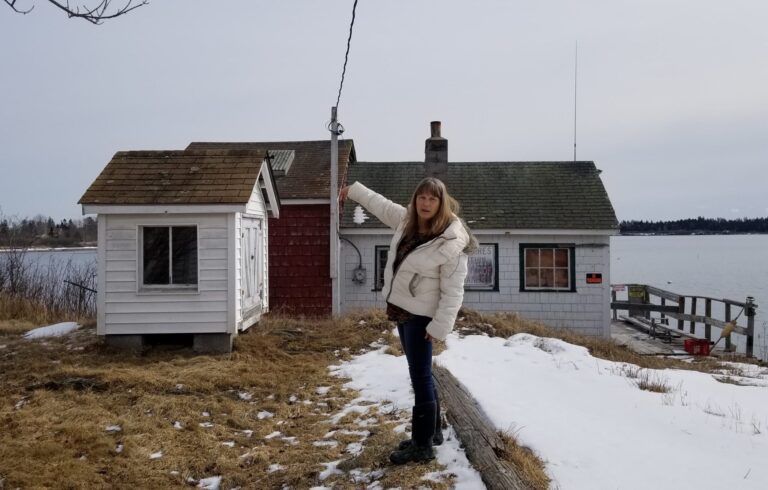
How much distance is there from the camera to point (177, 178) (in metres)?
9.02

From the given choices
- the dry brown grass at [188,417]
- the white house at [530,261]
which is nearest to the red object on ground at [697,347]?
the white house at [530,261]

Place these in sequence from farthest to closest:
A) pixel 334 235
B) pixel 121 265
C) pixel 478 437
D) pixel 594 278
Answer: pixel 594 278 < pixel 334 235 < pixel 121 265 < pixel 478 437

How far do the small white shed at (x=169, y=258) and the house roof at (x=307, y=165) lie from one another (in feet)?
19.1

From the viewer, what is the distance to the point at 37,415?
5703 millimetres

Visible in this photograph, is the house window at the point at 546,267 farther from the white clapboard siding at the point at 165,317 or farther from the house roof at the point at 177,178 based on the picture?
the white clapboard siding at the point at 165,317

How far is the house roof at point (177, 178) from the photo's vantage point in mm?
8578

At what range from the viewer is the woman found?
369 cm

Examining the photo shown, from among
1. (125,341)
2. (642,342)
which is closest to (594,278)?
(642,342)

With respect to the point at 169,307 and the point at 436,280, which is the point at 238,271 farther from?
the point at 436,280

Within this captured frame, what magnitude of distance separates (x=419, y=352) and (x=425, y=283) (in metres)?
0.46

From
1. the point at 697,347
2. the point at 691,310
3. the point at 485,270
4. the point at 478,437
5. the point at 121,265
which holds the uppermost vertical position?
the point at 121,265

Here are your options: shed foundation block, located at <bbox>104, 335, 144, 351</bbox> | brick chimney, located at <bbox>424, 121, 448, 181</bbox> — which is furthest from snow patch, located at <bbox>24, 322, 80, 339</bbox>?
brick chimney, located at <bbox>424, 121, 448, 181</bbox>

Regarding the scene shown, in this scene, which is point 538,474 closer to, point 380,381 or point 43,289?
point 380,381

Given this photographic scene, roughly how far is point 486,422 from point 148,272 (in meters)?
6.07
